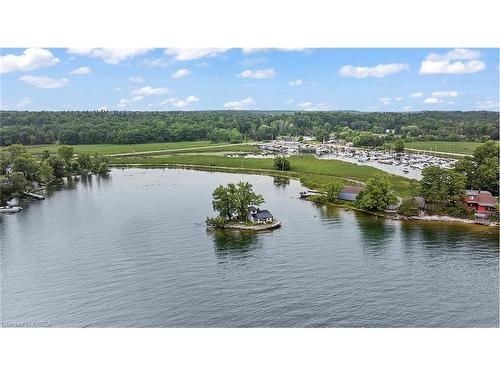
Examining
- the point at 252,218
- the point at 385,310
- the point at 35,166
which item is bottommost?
the point at 385,310

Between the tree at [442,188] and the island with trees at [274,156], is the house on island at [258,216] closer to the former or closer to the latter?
the island with trees at [274,156]

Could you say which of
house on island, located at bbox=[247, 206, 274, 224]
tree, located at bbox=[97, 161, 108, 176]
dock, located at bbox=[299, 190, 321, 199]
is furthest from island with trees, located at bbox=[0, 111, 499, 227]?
dock, located at bbox=[299, 190, 321, 199]

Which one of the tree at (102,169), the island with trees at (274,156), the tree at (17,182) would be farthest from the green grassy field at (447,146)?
the tree at (17,182)

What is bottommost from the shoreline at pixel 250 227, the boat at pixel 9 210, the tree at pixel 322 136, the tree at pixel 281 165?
the shoreline at pixel 250 227

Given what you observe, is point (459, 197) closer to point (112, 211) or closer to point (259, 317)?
point (259, 317)

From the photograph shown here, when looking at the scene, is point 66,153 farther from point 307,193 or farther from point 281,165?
point 307,193

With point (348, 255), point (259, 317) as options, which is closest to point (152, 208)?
point (348, 255)

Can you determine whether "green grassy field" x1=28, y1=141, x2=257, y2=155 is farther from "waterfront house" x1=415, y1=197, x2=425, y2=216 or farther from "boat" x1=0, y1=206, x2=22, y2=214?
"waterfront house" x1=415, y1=197, x2=425, y2=216

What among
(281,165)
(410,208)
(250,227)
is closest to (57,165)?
(281,165)
